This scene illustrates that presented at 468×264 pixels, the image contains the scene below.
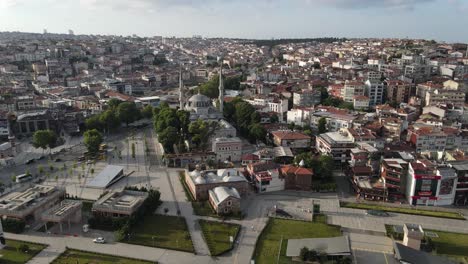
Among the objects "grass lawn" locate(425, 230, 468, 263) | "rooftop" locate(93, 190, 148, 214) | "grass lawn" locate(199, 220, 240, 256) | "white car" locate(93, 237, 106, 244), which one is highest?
"rooftop" locate(93, 190, 148, 214)

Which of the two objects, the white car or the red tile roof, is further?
the red tile roof

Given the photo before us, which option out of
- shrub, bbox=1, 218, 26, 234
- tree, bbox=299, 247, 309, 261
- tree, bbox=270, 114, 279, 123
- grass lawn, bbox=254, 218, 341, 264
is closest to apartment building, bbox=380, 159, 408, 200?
grass lawn, bbox=254, 218, 341, 264

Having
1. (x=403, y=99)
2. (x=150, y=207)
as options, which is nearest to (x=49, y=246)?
(x=150, y=207)

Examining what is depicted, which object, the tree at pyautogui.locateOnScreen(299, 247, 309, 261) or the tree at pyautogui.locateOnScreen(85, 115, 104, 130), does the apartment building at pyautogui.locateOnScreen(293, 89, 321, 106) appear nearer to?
the tree at pyautogui.locateOnScreen(85, 115, 104, 130)

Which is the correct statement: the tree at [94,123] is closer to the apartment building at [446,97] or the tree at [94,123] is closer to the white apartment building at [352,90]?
the white apartment building at [352,90]

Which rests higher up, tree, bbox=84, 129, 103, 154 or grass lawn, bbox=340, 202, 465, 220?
tree, bbox=84, 129, 103, 154

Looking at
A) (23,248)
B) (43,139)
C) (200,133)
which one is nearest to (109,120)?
(43,139)
